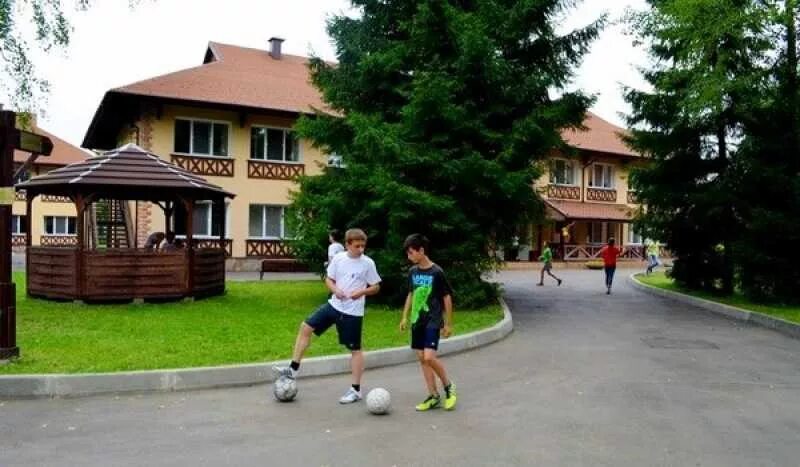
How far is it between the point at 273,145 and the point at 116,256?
17.1 m

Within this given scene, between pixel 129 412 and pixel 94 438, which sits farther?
pixel 129 412

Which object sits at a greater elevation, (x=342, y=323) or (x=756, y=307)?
(x=342, y=323)

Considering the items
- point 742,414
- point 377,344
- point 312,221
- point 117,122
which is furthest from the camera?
point 117,122

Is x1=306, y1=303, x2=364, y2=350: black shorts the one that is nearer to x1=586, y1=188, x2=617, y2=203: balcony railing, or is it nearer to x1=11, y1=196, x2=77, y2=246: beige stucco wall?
x1=586, y1=188, x2=617, y2=203: balcony railing

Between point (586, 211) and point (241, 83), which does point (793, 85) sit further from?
point (586, 211)

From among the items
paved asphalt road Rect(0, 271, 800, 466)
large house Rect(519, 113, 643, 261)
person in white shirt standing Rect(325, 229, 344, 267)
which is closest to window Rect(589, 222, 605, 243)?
large house Rect(519, 113, 643, 261)

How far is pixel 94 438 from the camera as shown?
5.62 meters

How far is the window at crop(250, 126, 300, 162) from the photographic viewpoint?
3061cm

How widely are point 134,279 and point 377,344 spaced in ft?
23.7

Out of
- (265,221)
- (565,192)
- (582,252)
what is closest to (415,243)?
(265,221)

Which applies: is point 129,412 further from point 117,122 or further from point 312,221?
point 117,122

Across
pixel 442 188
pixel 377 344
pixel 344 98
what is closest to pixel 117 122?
pixel 344 98

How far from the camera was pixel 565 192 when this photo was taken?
41562 mm

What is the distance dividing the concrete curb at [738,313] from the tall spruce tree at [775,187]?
1.30 meters
